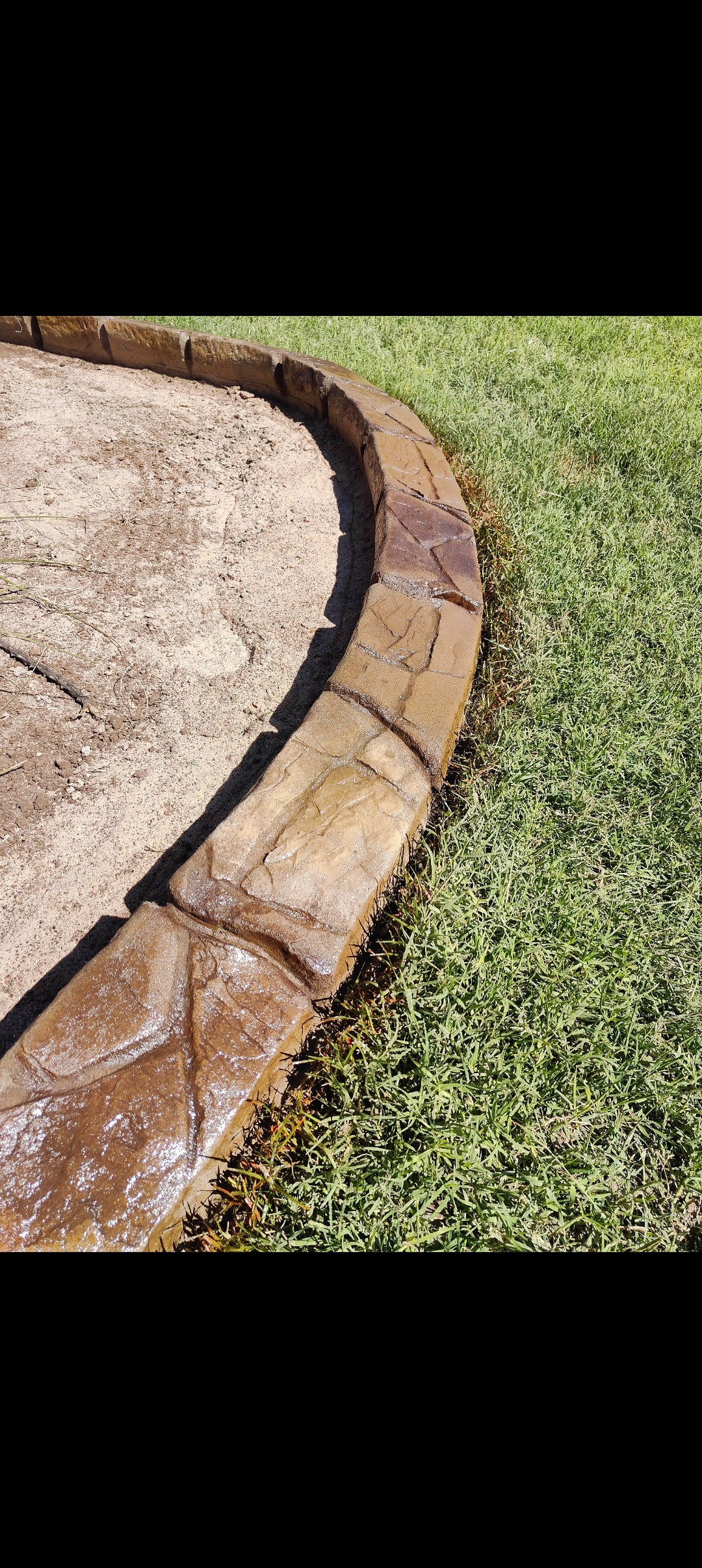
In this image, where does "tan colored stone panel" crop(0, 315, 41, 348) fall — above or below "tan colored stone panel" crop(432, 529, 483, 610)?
above

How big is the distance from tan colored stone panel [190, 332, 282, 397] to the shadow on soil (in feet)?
2.27

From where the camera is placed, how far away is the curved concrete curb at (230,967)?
1.33 m

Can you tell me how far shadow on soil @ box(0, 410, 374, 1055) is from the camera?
1785 mm

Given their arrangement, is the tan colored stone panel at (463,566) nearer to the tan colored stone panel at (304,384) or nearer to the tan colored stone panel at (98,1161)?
the tan colored stone panel at (304,384)

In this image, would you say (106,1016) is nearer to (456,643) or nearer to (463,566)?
(456,643)

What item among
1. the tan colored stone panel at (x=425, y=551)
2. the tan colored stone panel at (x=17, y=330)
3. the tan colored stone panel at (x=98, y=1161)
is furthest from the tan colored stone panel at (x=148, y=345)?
the tan colored stone panel at (x=98, y=1161)

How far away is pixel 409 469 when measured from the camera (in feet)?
10.2

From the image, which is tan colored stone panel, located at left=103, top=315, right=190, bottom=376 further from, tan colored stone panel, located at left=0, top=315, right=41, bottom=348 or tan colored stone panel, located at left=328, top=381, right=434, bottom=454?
tan colored stone panel, located at left=328, top=381, right=434, bottom=454

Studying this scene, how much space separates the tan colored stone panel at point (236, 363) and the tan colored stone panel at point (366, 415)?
0.48 m

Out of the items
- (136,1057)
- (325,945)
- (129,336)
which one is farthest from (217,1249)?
(129,336)

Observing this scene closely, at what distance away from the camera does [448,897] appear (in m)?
1.80

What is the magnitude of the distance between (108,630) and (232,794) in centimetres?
83

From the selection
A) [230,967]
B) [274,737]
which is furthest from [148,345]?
[230,967]

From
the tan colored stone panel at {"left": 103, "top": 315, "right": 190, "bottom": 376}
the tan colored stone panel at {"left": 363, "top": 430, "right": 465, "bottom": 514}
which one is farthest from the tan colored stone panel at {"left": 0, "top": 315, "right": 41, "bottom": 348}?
the tan colored stone panel at {"left": 363, "top": 430, "right": 465, "bottom": 514}
